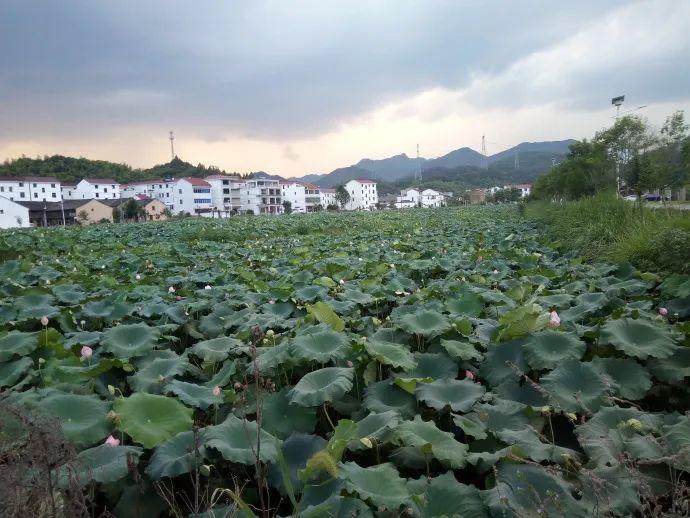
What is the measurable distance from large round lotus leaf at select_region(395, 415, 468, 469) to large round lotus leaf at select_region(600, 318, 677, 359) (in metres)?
1.28

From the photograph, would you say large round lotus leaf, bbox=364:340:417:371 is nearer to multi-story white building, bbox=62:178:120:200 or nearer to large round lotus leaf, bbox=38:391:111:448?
large round lotus leaf, bbox=38:391:111:448

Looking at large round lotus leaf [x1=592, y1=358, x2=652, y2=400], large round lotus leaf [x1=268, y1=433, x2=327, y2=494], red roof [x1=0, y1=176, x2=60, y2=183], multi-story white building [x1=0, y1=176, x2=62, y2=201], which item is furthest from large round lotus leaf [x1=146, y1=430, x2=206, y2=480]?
red roof [x1=0, y1=176, x2=60, y2=183]

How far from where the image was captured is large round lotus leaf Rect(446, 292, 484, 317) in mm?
3732

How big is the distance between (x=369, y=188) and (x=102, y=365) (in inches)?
4277

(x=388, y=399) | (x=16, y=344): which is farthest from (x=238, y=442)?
(x=16, y=344)

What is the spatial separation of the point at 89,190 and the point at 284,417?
8069 cm

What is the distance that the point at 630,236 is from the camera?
22.4 ft

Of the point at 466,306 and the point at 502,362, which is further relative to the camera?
the point at 466,306

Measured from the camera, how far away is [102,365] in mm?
2613

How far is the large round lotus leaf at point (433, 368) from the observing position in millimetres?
2565

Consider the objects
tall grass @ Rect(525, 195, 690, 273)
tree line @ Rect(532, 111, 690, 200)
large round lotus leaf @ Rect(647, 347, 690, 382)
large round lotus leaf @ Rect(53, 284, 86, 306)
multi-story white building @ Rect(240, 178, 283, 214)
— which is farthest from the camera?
multi-story white building @ Rect(240, 178, 283, 214)

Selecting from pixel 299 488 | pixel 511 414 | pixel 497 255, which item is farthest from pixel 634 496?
pixel 497 255

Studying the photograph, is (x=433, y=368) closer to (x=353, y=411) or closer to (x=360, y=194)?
(x=353, y=411)

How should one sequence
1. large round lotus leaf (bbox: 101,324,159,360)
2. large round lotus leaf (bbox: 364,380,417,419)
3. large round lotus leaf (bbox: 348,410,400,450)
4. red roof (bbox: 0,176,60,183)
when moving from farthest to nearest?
red roof (bbox: 0,176,60,183) → large round lotus leaf (bbox: 101,324,159,360) → large round lotus leaf (bbox: 364,380,417,419) → large round lotus leaf (bbox: 348,410,400,450)
